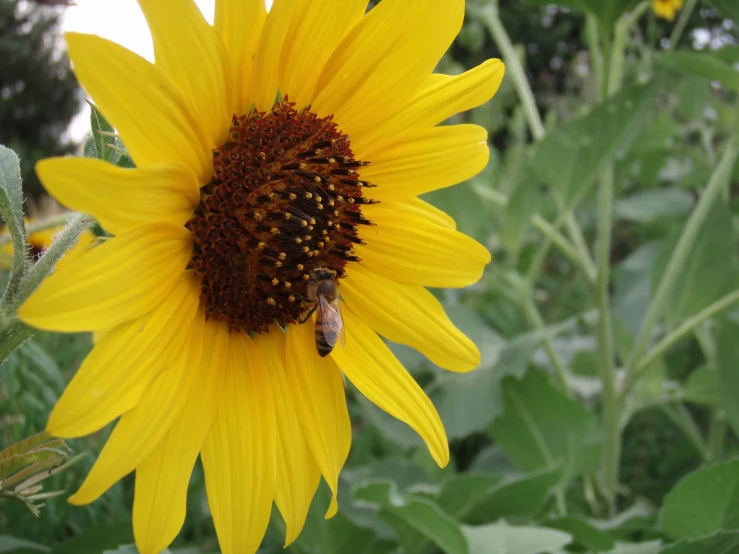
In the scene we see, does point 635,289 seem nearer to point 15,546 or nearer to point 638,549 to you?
point 638,549

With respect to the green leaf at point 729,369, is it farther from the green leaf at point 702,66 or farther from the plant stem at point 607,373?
the green leaf at point 702,66

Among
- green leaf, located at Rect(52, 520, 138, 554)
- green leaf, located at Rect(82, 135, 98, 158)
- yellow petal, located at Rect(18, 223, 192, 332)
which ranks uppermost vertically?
green leaf, located at Rect(82, 135, 98, 158)

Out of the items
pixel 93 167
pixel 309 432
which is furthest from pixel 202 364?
pixel 93 167

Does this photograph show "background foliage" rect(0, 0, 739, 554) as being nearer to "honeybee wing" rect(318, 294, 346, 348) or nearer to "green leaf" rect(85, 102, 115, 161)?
"green leaf" rect(85, 102, 115, 161)

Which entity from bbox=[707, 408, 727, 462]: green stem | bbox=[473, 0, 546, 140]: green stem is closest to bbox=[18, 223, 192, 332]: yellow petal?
bbox=[473, 0, 546, 140]: green stem

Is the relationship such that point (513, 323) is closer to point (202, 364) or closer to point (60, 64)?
point (202, 364)

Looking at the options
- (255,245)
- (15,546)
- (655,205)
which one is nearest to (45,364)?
(15,546)

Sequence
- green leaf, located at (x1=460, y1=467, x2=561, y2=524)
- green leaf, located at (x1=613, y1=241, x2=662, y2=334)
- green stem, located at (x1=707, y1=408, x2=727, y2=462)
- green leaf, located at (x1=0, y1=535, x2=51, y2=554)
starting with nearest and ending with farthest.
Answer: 1. green leaf, located at (x1=0, y1=535, x2=51, y2=554)
2. green leaf, located at (x1=460, y1=467, x2=561, y2=524)
3. green stem, located at (x1=707, y1=408, x2=727, y2=462)
4. green leaf, located at (x1=613, y1=241, x2=662, y2=334)
